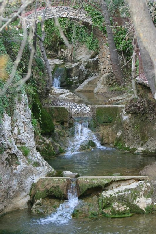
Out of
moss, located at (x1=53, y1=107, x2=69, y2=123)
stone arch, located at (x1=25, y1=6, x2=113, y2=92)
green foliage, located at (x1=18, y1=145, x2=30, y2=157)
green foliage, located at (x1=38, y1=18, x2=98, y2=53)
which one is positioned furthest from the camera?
green foliage, located at (x1=38, y1=18, x2=98, y2=53)

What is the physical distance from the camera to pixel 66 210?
7.84 m

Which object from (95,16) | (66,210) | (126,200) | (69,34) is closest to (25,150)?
(66,210)

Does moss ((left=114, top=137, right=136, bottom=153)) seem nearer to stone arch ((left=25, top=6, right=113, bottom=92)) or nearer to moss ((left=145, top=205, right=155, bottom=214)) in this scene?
moss ((left=145, top=205, right=155, bottom=214))

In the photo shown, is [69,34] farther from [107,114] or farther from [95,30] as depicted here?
[107,114]

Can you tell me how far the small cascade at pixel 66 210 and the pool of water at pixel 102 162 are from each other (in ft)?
3.91

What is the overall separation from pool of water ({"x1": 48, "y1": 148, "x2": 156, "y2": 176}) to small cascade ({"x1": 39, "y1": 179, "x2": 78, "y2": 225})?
3.91 feet

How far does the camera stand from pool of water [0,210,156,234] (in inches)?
272

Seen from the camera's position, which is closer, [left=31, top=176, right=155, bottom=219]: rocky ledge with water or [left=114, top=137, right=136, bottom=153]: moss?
[left=31, top=176, right=155, bottom=219]: rocky ledge with water

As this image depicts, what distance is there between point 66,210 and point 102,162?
9.62ft

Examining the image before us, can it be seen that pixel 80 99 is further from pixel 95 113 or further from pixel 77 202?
pixel 77 202

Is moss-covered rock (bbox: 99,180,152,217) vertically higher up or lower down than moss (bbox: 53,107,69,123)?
lower down

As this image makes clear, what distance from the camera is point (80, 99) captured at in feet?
53.9

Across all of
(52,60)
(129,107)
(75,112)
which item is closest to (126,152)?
(129,107)

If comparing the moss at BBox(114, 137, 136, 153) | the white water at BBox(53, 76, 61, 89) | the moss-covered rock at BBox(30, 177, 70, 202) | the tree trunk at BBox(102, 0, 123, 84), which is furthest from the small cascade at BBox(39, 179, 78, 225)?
the white water at BBox(53, 76, 61, 89)
